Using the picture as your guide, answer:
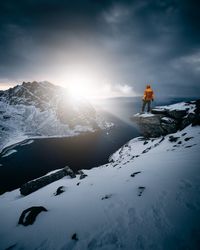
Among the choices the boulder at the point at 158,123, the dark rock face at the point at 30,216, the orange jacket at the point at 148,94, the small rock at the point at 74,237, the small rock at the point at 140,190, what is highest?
the orange jacket at the point at 148,94

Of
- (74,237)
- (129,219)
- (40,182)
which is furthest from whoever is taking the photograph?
(40,182)

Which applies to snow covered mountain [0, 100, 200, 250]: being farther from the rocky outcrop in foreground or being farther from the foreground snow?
the rocky outcrop in foreground

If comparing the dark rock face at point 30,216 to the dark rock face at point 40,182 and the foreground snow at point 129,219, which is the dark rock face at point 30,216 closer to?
the foreground snow at point 129,219

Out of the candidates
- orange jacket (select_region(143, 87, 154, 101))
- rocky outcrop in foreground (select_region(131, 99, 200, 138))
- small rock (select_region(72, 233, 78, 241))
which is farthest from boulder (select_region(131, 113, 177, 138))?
small rock (select_region(72, 233, 78, 241))

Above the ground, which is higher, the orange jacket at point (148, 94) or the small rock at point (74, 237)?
the orange jacket at point (148, 94)

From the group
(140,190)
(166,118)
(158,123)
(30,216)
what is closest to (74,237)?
(30,216)

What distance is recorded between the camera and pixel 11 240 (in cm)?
815

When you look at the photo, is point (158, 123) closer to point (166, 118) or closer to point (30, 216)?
point (166, 118)

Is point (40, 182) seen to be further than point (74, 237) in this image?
Yes

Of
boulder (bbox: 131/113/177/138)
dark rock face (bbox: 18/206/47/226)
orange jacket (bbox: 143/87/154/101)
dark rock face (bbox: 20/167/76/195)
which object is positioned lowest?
dark rock face (bbox: 20/167/76/195)

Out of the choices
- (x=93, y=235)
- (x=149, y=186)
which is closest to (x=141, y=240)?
(x=93, y=235)

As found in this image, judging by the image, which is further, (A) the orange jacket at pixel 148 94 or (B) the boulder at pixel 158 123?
(B) the boulder at pixel 158 123

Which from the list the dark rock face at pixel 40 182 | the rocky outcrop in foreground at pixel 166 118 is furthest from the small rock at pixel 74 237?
the rocky outcrop in foreground at pixel 166 118

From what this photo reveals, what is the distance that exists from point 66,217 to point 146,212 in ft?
17.1
